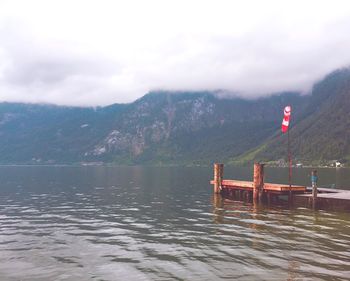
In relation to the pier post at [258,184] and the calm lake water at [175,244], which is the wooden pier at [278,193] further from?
the calm lake water at [175,244]

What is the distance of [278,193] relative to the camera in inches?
1772

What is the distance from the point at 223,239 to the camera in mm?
25672

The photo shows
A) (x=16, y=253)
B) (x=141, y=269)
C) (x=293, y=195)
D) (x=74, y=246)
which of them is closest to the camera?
(x=141, y=269)

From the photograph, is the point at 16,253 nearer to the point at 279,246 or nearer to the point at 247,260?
the point at 247,260

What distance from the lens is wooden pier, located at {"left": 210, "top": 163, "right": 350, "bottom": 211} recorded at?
3884 cm

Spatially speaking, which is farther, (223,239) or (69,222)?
(69,222)

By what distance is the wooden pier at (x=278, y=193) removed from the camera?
38844 millimetres

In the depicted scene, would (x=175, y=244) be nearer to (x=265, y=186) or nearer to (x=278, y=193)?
(x=278, y=193)

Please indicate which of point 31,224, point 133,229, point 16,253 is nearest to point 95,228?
point 133,229

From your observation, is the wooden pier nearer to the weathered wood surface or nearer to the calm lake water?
the weathered wood surface

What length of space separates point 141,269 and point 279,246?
9083 millimetres

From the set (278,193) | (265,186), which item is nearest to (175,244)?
(278,193)

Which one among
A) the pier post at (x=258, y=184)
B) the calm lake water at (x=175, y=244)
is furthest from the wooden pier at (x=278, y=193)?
the calm lake water at (x=175, y=244)

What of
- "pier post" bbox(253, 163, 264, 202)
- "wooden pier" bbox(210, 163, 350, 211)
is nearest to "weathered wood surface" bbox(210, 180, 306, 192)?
"wooden pier" bbox(210, 163, 350, 211)
